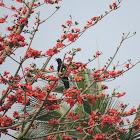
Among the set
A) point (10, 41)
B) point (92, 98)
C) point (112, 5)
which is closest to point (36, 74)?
point (10, 41)

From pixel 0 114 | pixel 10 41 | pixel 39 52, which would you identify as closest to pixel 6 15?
pixel 10 41

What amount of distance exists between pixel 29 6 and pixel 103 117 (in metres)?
2.23

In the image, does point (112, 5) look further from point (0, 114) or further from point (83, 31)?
point (0, 114)

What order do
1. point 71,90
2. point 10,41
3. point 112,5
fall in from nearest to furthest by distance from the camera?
point 71,90
point 10,41
point 112,5

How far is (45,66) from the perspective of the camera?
398 centimetres

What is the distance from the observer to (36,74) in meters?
3.69


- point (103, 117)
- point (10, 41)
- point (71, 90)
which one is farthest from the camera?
point (10, 41)

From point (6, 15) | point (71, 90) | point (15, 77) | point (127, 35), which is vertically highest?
point (6, 15)

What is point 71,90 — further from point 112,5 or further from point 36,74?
point 112,5

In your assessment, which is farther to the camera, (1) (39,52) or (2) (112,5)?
(2) (112,5)

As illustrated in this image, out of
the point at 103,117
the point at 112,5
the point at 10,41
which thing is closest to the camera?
the point at 103,117

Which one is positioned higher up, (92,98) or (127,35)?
(127,35)

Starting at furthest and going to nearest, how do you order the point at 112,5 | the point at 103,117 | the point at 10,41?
1. the point at 112,5
2. the point at 10,41
3. the point at 103,117

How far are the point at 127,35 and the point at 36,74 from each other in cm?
147
